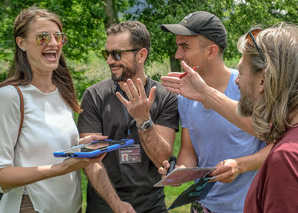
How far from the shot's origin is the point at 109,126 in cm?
323

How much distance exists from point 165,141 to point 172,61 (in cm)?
1218

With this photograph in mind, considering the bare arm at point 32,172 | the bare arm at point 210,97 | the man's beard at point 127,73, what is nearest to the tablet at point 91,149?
the bare arm at point 32,172

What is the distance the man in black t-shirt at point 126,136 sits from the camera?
3119mm

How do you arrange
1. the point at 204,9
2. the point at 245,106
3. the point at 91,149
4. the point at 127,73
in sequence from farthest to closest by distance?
the point at 204,9 < the point at 127,73 < the point at 91,149 < the point at 245,106

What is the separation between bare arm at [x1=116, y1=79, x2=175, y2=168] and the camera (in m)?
2.97

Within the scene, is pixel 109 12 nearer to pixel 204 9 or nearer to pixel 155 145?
pixel 204 9

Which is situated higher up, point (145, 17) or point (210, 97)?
point (145, 17)

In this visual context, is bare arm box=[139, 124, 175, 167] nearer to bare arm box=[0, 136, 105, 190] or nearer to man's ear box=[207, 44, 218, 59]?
bare arm box=[0, 136, 105, 190]

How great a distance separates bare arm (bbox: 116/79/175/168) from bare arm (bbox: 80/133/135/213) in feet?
1.28

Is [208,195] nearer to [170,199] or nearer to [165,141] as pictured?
[165,141]

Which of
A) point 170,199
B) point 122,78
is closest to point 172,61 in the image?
point 170,199

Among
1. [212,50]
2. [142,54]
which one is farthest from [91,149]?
[212,50]

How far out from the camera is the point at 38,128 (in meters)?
2.79

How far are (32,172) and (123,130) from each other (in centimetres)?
84
